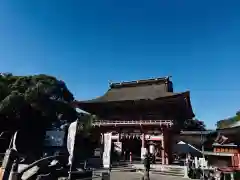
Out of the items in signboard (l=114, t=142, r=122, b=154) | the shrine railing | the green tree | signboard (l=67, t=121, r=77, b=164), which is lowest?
signboard (l=114, t=142, r=122, b=154)

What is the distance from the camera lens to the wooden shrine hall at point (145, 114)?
794 inches

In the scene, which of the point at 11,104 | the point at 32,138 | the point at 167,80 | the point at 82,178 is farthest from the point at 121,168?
the point at 32,138

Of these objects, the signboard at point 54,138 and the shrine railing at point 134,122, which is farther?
the signboard at point 54,138

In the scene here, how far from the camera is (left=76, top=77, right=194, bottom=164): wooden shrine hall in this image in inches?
794

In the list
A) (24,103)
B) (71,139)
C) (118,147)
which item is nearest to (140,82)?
(118,147)

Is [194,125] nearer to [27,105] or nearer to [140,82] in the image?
[140,82]

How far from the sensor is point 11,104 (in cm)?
2689

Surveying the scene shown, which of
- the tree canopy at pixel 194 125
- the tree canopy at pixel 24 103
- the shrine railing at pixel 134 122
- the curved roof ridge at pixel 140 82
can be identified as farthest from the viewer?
the tree canopy at pixel 194 125

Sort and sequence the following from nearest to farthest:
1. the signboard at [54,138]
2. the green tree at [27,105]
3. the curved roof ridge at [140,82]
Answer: the curved roof ridge at [140,82], the green tree at [27,105], the signboard at [54,138]

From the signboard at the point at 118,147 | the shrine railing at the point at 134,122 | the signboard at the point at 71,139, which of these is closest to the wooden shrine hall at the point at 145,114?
the shrine railing at the point at 134,122

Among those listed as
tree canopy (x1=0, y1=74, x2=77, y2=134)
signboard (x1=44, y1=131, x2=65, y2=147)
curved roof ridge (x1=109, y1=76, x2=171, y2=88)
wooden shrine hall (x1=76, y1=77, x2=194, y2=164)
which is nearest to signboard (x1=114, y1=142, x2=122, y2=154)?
wooden shrine hall (x1=76, y1=77, x2=194, y2=164)

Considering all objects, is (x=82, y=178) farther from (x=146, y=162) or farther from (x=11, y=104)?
(x=11, y=104)

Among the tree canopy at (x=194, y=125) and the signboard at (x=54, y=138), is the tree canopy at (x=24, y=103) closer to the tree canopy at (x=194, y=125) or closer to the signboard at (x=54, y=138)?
the signboard at (x=54, y=138)

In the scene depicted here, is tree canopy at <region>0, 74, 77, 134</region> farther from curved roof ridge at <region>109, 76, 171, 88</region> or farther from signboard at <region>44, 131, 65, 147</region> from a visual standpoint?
curved roof ridge at <region>109, 76, 171, 88</region>
